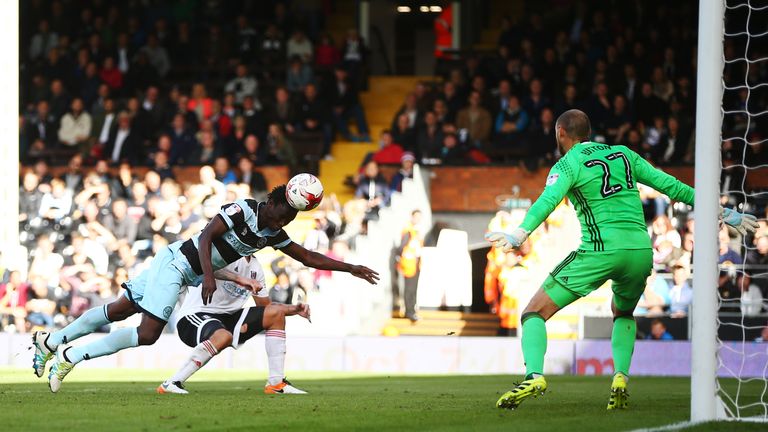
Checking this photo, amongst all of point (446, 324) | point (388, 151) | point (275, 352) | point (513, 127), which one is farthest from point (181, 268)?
point (513, 127)

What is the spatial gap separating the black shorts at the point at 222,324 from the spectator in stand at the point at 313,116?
15215 millimetres

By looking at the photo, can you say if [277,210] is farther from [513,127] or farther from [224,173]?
[513,127]

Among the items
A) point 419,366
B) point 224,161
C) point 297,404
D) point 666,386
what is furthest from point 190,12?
point 297,404

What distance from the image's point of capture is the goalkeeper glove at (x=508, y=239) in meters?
8.91

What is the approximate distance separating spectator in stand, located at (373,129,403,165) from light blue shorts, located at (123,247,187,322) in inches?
545

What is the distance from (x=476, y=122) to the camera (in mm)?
25344

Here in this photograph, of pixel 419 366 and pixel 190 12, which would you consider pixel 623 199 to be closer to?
pixel 419 366

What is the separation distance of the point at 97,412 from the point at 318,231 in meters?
13.2

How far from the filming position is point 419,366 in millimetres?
19844

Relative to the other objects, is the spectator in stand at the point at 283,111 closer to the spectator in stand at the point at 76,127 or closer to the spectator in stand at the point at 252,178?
Answer: the spectator in stand at the point at 252,178

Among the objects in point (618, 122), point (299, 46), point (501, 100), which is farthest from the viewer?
point (299, 46)

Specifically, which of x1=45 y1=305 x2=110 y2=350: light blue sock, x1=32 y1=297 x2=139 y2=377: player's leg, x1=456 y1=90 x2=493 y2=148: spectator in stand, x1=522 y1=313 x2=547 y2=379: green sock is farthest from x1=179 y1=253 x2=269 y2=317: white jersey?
x1=456 y1=90 x2=493 y2=148: spectator in stand

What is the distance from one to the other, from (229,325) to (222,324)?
223 mm

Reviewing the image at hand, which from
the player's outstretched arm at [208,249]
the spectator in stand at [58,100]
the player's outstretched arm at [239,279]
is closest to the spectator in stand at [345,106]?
the spectator in stand at [58,100]
